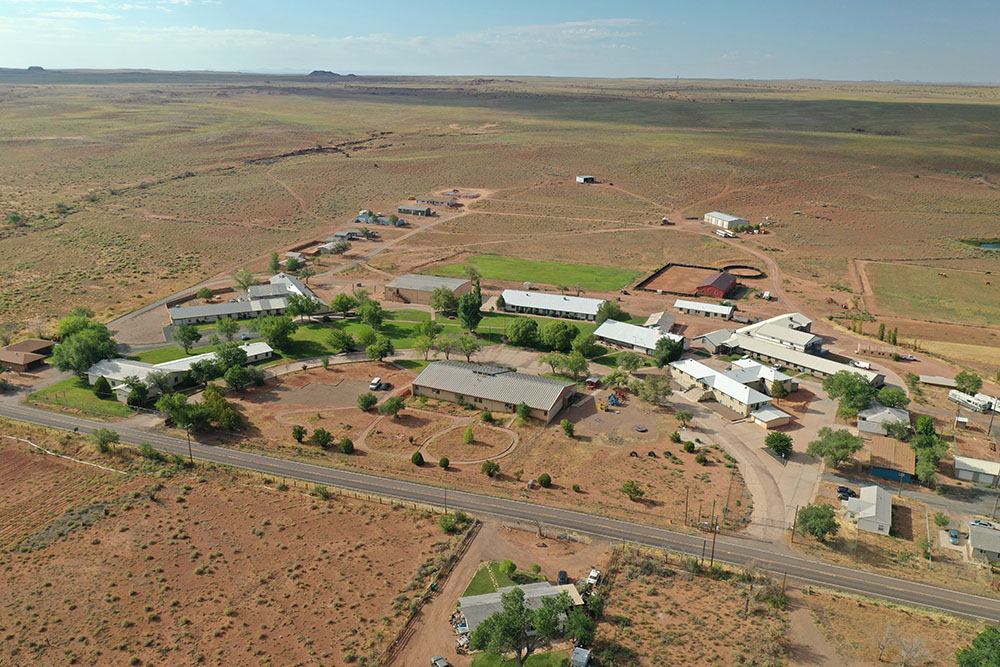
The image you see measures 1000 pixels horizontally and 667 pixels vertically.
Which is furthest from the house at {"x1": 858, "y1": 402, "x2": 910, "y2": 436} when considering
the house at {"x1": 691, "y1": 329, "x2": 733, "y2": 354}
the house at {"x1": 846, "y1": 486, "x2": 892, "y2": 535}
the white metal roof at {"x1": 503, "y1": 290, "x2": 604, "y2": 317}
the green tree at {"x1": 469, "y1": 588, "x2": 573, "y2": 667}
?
the green tree at {"x1": 469, "y1": 588, "x2": 573, "y2": 667}

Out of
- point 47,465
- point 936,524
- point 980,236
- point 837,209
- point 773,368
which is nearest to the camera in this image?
point 936,524

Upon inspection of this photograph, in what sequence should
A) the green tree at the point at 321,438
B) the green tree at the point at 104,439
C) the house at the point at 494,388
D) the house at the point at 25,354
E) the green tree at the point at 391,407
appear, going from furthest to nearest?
the house at the point at 25,354 → the house at the point at 494,388 → the green tree at the point at 391,407 → the green tree at the point at 321,438 → the green tree at the point at 104,439

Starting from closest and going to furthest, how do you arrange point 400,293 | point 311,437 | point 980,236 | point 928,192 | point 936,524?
1. point 936,524
2. point 311,437
3. point 400,293
4. point 980,236
5. point 928,192

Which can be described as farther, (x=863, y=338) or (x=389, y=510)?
(x=863, y=338)

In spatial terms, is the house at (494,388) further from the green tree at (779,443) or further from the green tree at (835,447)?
the green tree at (835,447)

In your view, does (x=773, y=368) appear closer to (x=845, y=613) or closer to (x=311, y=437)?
(x=845, y=613)

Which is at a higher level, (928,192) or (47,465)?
(928,192)

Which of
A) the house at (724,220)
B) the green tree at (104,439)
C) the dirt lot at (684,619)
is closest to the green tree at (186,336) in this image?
the green tree at (104,439)

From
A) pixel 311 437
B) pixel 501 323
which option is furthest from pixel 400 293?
pixel 311 437

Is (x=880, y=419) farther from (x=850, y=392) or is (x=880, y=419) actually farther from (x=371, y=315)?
(x=371, y=315)
